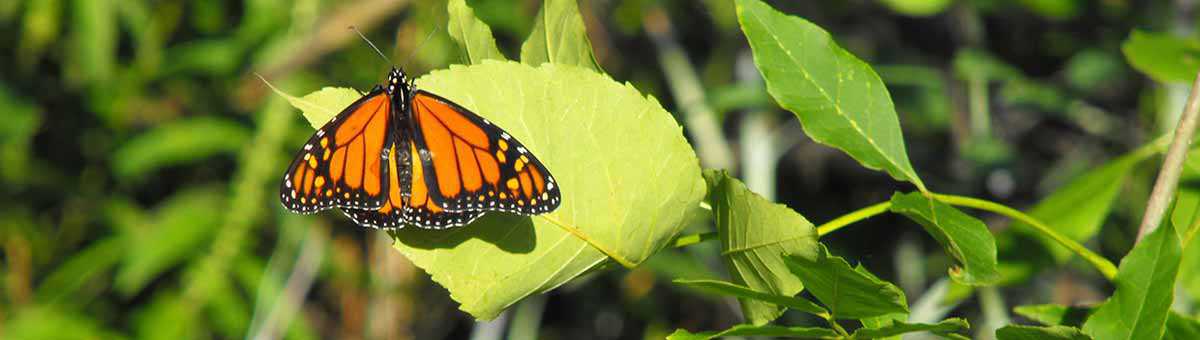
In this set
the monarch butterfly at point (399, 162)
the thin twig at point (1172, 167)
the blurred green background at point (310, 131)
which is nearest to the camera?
the thin twig at point (1172, 167)

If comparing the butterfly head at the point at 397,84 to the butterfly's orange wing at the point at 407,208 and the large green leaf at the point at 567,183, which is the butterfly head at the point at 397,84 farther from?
the large green leaf at the point at 567,183

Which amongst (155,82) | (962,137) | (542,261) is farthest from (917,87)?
(542,261)

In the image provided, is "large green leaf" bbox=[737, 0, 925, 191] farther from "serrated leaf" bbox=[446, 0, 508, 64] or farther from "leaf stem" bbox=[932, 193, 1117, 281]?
"serrated leaf" bbox=[446, 0, 508, 64]

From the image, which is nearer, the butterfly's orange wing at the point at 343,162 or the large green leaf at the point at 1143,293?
the large green leaf at the point at 1143,293

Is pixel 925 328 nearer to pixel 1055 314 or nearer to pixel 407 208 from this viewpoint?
pixel 1055 314

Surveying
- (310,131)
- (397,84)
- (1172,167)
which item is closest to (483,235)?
(397,84)

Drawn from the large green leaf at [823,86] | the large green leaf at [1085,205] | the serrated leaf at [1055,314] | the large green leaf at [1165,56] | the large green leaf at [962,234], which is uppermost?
the large green leaf at [823,86]

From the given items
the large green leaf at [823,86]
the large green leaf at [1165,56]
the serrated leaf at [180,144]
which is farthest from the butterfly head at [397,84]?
the serrated leaf at [180,144]

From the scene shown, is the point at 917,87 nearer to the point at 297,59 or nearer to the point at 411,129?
the point at 297,59
